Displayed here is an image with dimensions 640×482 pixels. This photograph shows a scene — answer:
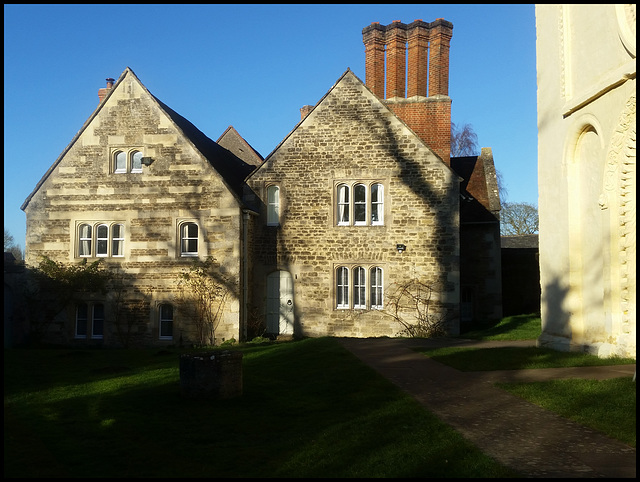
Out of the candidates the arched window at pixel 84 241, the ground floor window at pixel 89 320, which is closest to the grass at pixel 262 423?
the ground floor window at pixel 89 320

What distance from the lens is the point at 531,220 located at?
168ft

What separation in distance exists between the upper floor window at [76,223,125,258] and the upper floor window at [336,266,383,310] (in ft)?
24.4

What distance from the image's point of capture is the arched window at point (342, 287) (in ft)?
68.6

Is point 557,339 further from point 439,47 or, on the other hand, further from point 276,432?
point 439,47

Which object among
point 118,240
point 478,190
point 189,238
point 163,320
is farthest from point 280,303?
point 478,190

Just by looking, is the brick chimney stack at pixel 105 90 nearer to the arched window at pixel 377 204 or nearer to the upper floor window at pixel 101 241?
the upper floor window at pixel 101 241

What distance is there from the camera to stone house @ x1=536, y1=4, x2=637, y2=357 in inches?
478

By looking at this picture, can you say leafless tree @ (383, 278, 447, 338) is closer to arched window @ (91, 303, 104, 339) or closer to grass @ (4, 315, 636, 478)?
grass @ (4, 315, 636, 478)

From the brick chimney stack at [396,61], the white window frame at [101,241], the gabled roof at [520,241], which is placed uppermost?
the brick chimney stack at [396,61]

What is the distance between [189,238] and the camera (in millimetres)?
20375

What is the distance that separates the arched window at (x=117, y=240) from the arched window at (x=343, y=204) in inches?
289

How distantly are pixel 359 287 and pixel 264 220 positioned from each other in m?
3.99

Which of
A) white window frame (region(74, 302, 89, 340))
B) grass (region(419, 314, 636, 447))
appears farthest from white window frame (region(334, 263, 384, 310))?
white window frame (region(74, 302, 89, 340))

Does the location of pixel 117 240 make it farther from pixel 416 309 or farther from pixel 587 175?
pixel 587 175
